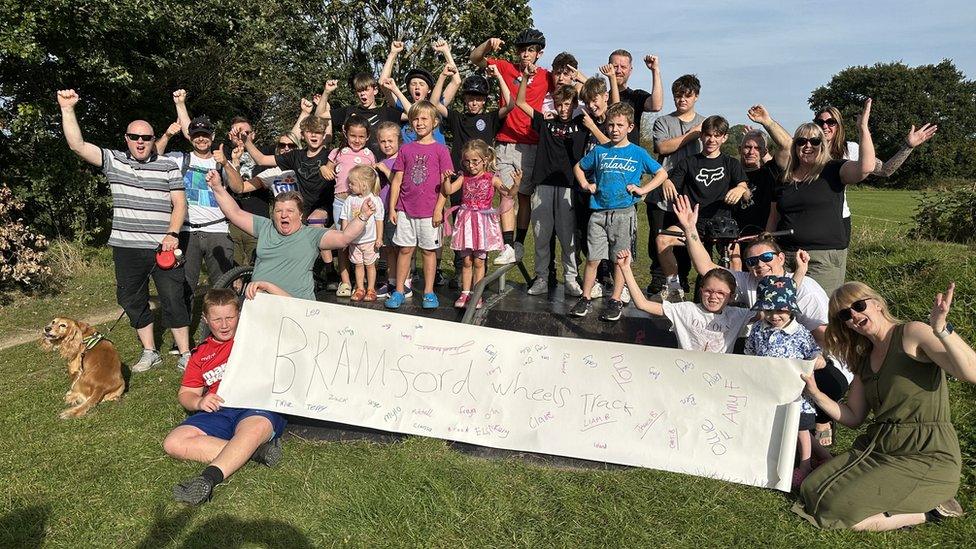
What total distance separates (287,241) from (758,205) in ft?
13.8

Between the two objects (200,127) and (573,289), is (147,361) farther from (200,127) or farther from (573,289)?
(573,289)

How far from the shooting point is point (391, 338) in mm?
4375

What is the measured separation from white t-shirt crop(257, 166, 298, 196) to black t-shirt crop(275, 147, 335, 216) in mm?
100

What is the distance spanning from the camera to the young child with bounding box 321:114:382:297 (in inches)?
234

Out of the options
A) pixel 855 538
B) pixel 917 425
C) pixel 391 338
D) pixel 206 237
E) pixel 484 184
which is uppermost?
pixel 484 184

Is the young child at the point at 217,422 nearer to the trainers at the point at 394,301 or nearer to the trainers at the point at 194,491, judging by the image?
the trainers at the point at 194,491

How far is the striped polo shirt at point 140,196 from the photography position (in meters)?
5.47

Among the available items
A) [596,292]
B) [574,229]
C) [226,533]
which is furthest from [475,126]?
[226,533]

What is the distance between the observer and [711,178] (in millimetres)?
5520

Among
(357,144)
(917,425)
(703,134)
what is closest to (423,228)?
(357,144)

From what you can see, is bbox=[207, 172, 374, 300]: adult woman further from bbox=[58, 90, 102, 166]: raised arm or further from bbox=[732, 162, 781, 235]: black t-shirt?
bbox=[732, 162, 781, 235]: black t-shirt

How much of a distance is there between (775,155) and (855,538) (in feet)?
11.1

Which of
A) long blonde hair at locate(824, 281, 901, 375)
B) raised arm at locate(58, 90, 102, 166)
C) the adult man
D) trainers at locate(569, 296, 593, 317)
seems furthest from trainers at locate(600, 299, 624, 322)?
raised arm at locate(58, 90, 102, 166)

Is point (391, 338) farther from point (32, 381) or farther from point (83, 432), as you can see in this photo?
point (32, 381)
